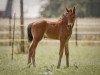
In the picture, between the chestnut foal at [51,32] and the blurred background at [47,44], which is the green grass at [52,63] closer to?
the blurred background at [47,44]

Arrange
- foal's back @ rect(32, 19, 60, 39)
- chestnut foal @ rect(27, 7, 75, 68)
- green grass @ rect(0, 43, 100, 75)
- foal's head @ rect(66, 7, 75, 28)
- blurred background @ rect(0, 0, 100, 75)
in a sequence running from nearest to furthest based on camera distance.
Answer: green grass @ rect(0, 43, 100, 75) → blurred background @ rect(0, 0, 100, 75) → foal's head @ rect(66, 7, 75, 28) → chestnut foal @ rect(27, 7, 75, 68) → foal's back @ rect(32, 19, 60, 39)

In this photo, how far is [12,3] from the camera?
53.0 metres

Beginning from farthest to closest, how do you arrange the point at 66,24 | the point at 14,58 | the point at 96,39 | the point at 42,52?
1. the point at 96,39
2. the point at 42,52
3. the point at 14,58
4. the point at 66,24

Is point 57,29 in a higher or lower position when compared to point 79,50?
higher

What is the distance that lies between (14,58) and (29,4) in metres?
33.9

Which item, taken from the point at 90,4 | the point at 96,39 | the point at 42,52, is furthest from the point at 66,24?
the point at 90,4

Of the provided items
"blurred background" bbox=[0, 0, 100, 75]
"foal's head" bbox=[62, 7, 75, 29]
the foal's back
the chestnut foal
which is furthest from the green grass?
"foal's head" bbox=[62, 7, 75, 29]

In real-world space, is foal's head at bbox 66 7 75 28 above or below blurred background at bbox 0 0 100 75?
above

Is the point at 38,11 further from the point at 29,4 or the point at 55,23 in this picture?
the point at 55,23

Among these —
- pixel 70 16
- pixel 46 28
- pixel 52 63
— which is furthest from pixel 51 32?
pixel 52 63

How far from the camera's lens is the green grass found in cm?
1572

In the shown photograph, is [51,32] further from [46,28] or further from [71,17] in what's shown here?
[71,17]

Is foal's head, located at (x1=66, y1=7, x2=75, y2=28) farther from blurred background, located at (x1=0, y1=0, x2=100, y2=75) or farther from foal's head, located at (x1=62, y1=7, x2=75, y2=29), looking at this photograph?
blurred background, located at (x1=0, y1=0, x2=100, y2=75)

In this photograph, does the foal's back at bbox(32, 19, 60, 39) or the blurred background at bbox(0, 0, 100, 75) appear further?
the foal's back at bbox(32, 19, 60, 39)
